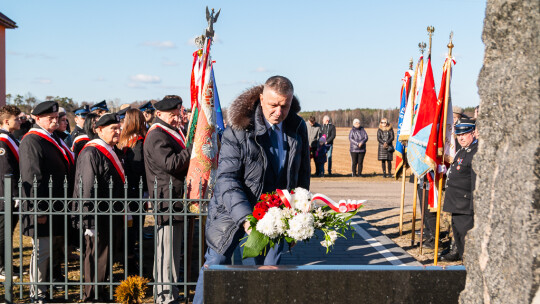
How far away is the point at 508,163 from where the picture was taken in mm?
2342

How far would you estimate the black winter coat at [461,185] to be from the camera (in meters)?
6.80

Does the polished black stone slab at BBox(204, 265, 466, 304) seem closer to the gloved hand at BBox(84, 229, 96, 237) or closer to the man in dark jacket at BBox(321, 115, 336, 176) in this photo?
the gloved hand at BBox(84, 229, 96, 237)

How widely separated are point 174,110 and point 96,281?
6.15ft

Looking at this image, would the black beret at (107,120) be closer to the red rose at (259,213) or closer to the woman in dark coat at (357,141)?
the red rose at (259,213)

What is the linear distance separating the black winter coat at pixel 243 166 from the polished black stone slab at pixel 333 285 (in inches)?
32.5

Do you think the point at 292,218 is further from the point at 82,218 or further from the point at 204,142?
the point at 82,218

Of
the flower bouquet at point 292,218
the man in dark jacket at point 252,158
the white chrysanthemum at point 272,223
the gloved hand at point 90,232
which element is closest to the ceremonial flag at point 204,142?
the gloved hand at point 90,232

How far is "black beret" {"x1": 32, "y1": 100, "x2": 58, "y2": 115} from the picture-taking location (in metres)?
6.26

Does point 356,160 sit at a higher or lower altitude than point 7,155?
lower

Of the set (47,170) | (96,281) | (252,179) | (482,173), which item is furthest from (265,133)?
(47,170)

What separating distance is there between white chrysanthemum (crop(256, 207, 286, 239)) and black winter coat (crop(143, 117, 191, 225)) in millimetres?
2553

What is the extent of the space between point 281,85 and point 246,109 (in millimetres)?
362

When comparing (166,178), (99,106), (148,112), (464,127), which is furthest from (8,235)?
(464,127)

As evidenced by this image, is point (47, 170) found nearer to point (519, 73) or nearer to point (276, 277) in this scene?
point (276, 277)
